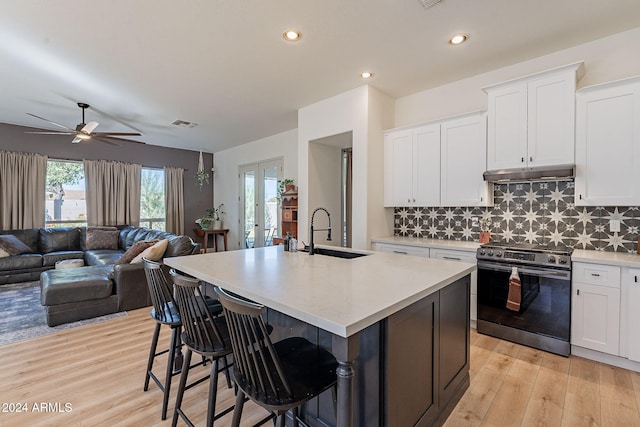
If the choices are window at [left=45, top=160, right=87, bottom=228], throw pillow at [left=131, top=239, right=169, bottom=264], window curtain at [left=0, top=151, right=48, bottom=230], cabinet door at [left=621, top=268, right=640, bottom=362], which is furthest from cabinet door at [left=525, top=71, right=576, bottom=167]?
window curtain at [left=0, top=151, right=48, bottom=230]

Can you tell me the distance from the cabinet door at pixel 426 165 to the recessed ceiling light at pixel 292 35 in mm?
1860

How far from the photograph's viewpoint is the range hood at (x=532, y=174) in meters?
2.73

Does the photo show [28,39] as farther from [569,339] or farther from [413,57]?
[569,339]

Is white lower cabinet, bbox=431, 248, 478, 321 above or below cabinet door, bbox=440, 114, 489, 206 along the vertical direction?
below

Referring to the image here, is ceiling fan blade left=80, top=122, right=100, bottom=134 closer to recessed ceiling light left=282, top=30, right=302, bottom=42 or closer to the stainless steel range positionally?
recessed ceiling light left=282, top=30, right=302, bottom=42

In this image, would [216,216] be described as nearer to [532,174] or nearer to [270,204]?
[270,204]

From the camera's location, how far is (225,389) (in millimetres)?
2201

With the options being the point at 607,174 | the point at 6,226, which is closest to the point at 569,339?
the point at 607,174

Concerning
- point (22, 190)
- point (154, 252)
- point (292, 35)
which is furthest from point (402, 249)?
point (22, 190)

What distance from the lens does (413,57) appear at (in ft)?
10.2

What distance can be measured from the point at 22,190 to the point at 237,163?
409 centimetres

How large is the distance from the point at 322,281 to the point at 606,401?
2175 millimetres

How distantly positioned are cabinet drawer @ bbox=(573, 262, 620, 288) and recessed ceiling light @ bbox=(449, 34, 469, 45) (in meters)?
2.23

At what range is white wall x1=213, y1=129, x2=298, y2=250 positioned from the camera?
5.97m
